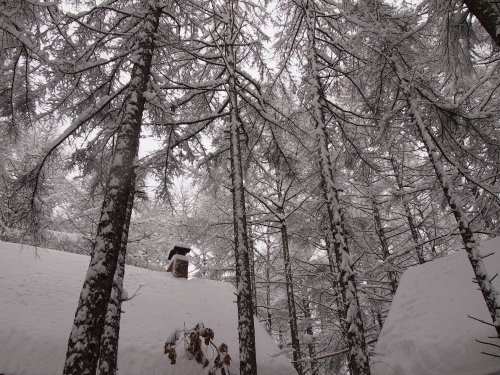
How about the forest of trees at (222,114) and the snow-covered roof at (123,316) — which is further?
the snow-covered roof at (123,316)

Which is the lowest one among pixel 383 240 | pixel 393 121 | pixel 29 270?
pixel 29 270

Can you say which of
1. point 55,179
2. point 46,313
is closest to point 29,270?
point 46,313

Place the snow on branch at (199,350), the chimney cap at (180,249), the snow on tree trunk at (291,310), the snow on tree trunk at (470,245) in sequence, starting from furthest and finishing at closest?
the chimney cap at (180,249), the snow on tree trunk at (291,310), the snow on branch at (199,350), the snow on tree trunk at (470,245)

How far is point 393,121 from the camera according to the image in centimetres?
769

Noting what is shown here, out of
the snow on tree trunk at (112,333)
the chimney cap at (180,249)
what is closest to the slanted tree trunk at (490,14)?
the snow on tree trunk at (112,333)

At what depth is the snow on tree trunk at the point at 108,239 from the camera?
3.93 metres

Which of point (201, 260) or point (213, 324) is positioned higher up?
point (201, 260)

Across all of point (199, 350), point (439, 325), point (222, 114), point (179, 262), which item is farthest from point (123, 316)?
point (439, 325)

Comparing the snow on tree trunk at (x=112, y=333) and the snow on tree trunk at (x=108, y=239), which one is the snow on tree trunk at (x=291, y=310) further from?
the snow on tree trunk at (x=108, y=239)

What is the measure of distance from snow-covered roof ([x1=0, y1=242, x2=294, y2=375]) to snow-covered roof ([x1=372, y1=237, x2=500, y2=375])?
273cm

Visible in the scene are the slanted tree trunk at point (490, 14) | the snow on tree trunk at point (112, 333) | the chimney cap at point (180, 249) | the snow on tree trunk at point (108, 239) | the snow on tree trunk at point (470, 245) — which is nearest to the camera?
the snow on tree trunk at point (108, 239)

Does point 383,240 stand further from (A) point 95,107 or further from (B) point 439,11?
(A) point 95,107

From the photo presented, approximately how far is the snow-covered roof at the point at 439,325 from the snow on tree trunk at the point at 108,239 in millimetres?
5188

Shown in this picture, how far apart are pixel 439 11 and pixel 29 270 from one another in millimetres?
10931
